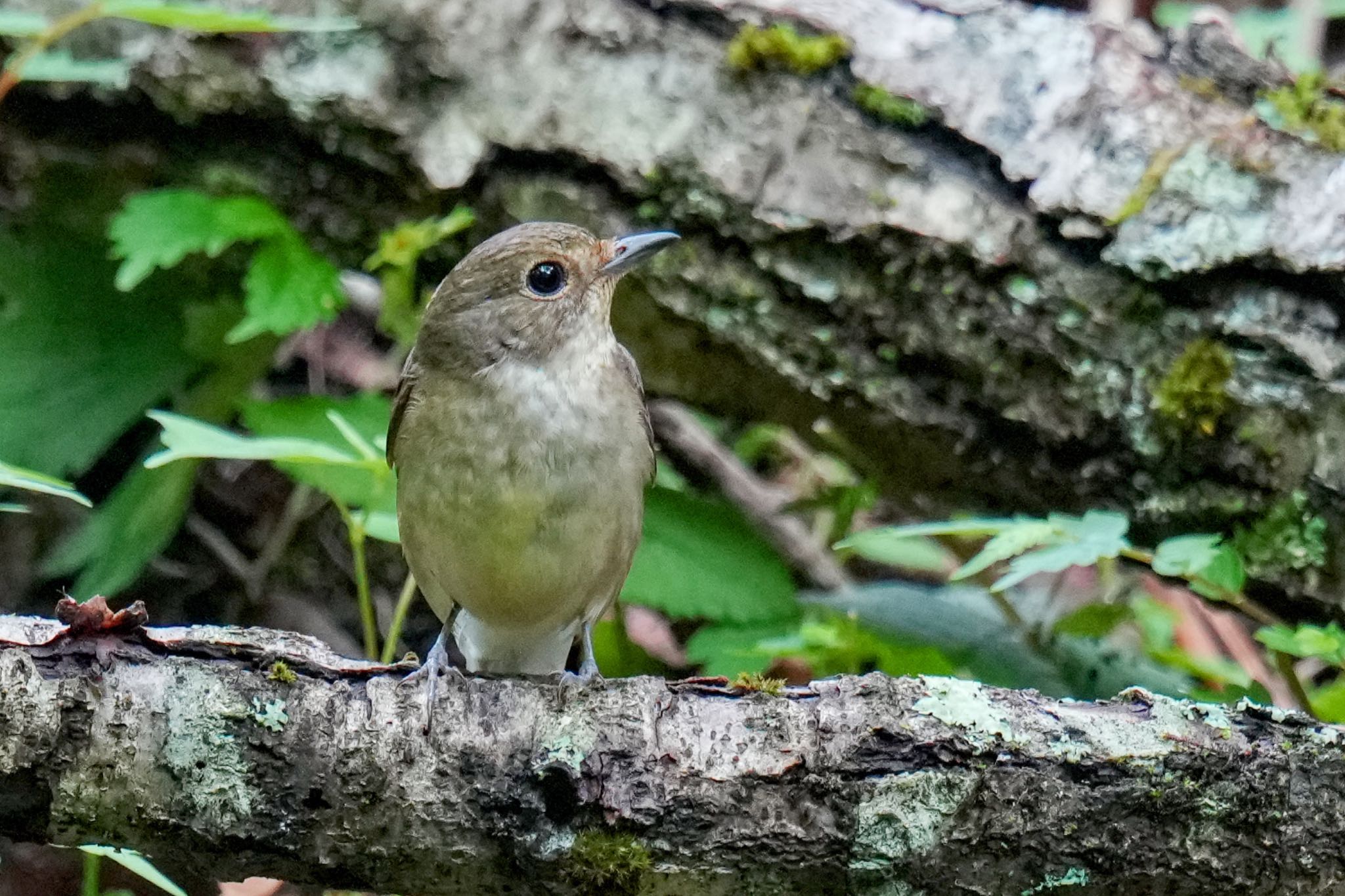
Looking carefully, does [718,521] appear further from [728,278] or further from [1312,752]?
[1312,752]

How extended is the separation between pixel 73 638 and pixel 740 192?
244 cm

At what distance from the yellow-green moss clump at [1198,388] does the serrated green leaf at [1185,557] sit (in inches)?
24.2

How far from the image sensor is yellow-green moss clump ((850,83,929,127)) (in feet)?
15.0

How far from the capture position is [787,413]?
4.88 meters

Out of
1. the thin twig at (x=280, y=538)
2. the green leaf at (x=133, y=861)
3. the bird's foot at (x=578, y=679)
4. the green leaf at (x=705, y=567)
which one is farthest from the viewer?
the thin twig at (x=280, y=538)

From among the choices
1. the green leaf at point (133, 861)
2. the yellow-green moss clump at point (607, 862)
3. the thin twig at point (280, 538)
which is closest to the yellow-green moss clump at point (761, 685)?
the yellow-green moss clump at point (607, 862)

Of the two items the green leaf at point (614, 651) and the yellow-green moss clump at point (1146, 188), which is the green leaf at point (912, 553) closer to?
the green leaf at point (614, 651)

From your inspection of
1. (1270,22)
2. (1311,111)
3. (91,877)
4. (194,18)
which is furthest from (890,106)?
(1270,22)

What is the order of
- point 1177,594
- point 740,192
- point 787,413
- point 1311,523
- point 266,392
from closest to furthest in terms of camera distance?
point 1311,523
point 740,192
point 787,413
point 266,392
point 1177,594

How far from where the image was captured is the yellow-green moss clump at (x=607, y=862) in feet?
9.61

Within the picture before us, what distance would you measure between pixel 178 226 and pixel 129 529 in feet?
3.36

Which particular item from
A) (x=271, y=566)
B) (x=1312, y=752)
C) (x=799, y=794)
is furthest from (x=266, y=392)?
(x=1312, y=752)

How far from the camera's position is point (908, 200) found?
450 cm

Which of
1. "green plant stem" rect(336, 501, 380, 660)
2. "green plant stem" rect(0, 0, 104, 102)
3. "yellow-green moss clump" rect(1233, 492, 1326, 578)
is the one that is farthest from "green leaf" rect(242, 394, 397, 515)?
"yellow-green moss clump" rect(1233, 492, 1326, 578)
